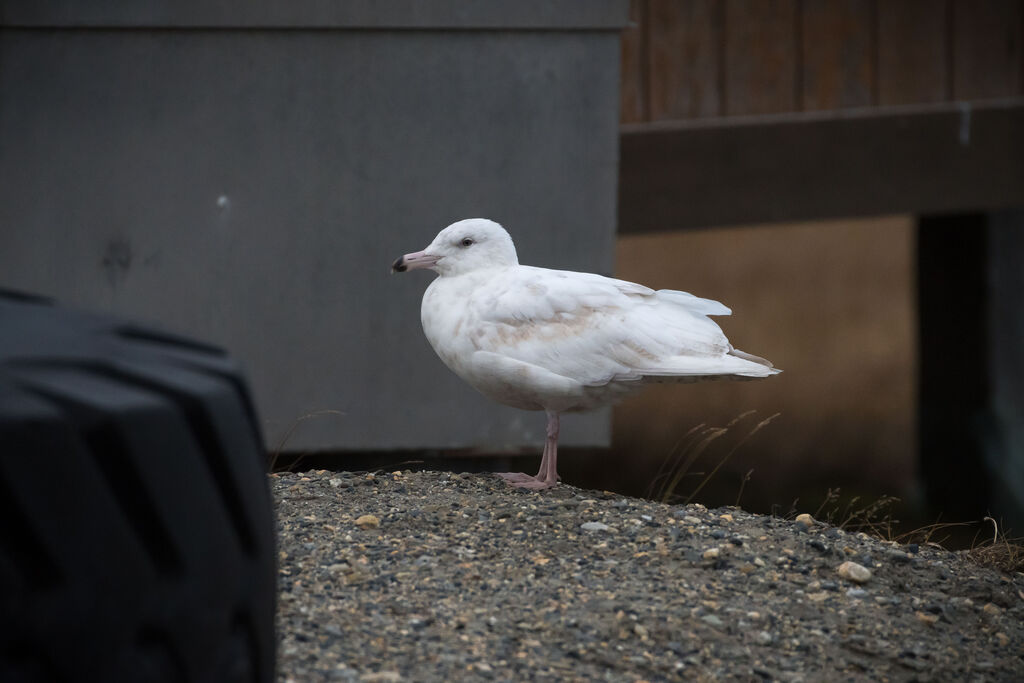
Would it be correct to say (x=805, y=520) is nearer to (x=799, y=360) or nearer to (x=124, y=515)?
(x=124, y=515)

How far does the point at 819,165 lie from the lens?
6391mm

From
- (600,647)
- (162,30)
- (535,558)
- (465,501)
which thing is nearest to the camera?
(600,647)

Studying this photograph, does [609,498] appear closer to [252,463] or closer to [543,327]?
[543,327]

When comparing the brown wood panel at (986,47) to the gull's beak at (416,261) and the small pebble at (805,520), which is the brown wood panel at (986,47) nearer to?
the small pebble at (805,520)

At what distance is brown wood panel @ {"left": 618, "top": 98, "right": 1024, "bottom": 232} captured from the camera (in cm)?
620

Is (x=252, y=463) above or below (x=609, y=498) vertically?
above

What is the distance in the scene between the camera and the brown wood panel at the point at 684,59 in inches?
242

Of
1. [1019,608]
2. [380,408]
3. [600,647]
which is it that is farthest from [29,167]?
[1019,608]

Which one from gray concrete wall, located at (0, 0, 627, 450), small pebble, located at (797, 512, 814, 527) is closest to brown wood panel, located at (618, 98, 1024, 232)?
gray concrete wall, located at (0, 0, 627, 450)

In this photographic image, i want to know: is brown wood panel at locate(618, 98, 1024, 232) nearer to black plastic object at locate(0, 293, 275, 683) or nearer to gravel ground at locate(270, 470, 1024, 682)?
gravel ground at locate(270, 470, 1024, 682)

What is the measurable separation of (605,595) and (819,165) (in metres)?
4.23

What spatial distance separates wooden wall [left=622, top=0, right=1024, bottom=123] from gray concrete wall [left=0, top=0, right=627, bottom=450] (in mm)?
906

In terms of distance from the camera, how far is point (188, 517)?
1594 mm

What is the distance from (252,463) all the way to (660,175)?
476cm
